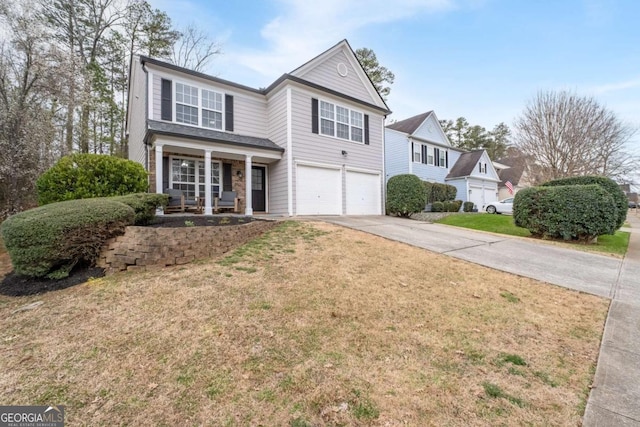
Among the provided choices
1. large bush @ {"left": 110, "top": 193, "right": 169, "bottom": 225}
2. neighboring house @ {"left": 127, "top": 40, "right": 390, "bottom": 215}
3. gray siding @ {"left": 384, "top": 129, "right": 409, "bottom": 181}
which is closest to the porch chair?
neighboring house @ {"left": 127, "top": 40, "right": 390, "bottom": 215}

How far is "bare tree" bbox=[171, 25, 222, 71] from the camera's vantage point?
1953 cm

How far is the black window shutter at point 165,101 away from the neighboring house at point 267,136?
0.10ft

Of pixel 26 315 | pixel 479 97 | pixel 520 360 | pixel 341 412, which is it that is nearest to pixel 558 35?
pixel 479 97

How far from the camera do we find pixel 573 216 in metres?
8.36

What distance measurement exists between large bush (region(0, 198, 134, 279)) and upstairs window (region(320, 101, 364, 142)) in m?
8.71

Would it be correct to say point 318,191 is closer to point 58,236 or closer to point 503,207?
point 58,236

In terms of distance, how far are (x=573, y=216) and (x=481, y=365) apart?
27.9 feet

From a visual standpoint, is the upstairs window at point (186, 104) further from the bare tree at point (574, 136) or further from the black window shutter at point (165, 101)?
the bare tree at point (574, 136)

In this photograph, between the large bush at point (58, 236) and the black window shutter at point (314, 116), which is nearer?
the large bush at point (58, 236)

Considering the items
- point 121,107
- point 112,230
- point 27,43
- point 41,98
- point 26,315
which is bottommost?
point 26,315

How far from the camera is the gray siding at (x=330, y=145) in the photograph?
11.0 m

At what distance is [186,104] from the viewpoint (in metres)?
10.0

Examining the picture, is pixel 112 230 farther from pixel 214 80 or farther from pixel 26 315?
pixel 214 80

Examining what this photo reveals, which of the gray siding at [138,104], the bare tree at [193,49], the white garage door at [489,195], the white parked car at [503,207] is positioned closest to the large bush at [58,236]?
the gray siding at [138,104]
